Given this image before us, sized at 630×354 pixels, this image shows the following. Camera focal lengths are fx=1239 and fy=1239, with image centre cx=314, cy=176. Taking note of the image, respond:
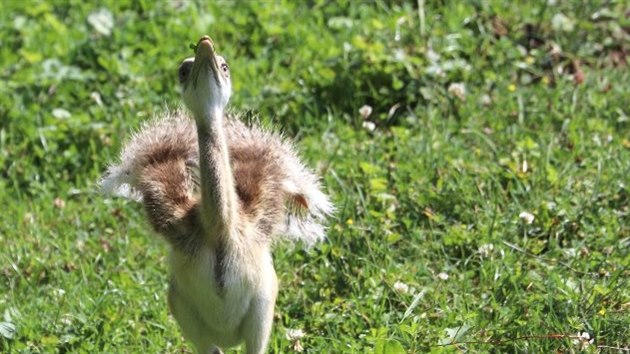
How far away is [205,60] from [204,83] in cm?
10

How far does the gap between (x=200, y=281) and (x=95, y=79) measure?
3269 millimetres

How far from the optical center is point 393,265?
6.10 meters

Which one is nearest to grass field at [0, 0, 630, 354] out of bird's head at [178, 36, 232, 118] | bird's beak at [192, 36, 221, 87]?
bird's head at [178, 36, 232, 118]

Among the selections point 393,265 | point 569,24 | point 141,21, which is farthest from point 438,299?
point 141,21

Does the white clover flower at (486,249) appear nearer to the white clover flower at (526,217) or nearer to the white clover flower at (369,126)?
the white clover flower at (526,217)

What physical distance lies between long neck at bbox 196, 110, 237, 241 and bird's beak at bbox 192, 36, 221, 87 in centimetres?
16

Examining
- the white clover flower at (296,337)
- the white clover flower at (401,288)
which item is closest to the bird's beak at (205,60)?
the white clover flower at (296,337)

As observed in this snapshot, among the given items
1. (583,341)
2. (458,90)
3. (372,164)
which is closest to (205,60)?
(583,341)

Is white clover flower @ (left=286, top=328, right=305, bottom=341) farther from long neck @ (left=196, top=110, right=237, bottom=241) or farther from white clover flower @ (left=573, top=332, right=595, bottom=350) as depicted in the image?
white clover flower @ (left=573, top=332, right=595, bottom=350)

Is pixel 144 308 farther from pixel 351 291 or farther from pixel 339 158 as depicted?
pixel 339 158

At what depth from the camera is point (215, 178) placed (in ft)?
15.7

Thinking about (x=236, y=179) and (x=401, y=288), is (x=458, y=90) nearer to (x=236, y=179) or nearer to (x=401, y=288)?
(x=401, y=288)

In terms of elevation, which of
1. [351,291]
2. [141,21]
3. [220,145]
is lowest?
[351,291]

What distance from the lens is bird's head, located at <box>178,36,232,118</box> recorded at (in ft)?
15.6
